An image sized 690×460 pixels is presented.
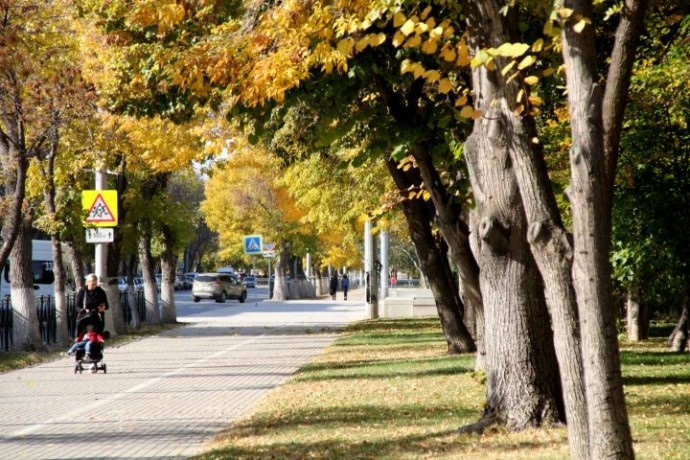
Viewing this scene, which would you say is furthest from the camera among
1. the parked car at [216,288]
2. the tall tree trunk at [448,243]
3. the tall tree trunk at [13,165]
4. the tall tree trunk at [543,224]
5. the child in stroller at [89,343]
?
the parked car at [216,288]

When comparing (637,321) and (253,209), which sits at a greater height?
(253,209)

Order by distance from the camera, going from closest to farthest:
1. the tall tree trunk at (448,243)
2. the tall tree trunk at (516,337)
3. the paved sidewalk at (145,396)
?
1. the tall tree trunk at (516,337)
2. the paved sidewalk at (145,396)
3. the tall tree trunk at (448,243)

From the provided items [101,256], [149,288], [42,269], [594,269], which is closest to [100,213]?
[101,256]

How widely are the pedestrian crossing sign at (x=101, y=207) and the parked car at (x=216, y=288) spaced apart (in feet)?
125

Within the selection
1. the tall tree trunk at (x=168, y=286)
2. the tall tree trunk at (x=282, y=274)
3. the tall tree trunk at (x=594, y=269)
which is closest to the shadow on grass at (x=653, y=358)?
the tall tree trunk at (x=594, y=269)

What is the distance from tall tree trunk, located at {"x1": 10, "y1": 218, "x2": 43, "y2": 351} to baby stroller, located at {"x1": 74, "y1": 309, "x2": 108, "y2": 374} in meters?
4.03

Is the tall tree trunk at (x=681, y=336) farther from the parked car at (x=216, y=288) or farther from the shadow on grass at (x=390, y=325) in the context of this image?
the parked car at (x=216, y=288)

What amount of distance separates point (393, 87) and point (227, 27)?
2509 millimetres

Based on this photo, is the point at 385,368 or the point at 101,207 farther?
the point at 101,207

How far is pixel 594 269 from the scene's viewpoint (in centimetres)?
595

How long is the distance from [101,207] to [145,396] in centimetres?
892

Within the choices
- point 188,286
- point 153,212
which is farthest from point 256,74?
point 188,286

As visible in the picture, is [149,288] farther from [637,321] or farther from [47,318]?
[637,321]

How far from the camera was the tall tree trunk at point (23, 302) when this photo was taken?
21.8 meters
